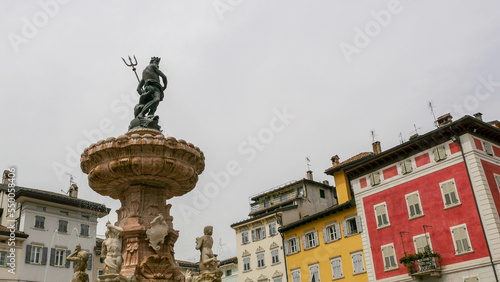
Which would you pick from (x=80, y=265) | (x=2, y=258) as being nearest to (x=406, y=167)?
(x=80, y=265)

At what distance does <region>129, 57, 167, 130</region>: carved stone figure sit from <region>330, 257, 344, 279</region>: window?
27731mm

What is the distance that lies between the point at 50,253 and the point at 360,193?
28570mm

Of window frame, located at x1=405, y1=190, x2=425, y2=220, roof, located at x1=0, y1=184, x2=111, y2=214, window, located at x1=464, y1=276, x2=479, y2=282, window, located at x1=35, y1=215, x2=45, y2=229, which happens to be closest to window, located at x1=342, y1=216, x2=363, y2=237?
window frame, located at x1=405, y1=190, x2=425, y2=220

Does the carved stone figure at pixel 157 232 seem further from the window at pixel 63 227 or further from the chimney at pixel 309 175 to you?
the chimney at pixel 309 175

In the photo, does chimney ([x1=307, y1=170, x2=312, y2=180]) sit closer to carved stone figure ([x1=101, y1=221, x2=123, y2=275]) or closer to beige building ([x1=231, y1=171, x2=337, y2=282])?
beige building ([x1=231, y1=171, x2=337, y2=282])

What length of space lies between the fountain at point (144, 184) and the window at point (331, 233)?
91.5 feet

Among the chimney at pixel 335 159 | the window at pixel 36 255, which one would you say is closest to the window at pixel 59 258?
the window at pixel 36 255

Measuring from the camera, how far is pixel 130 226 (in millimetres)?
11688

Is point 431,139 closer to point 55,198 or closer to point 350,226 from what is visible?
point 350,226

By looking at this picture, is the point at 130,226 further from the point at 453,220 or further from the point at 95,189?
the point at 453,220

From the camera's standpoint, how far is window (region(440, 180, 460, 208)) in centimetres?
2985

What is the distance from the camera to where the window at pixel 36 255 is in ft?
132

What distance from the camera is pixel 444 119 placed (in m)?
35.8

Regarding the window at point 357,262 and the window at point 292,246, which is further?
the window at point 292,246
